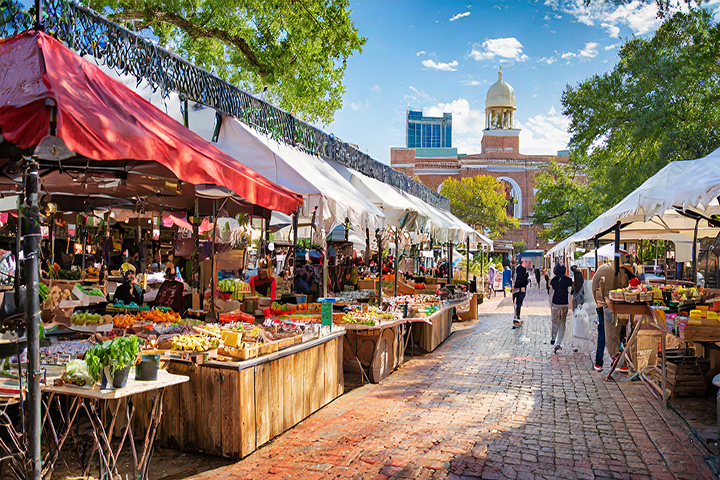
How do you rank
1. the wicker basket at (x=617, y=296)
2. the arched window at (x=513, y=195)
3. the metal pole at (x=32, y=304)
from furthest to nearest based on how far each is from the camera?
the arched window at (x=513, y=195), the wicker basket at (x=617, y=296), the metal pole at (x=32, y=304)

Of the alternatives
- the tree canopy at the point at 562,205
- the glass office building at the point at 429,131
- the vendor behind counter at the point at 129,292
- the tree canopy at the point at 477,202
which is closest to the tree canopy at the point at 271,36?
the vendor behind counter at the point at 129,292

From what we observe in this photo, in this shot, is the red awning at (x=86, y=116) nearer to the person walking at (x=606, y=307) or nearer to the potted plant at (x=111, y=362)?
the potted plant at (x=111, y=362)

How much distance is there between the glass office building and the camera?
143875 millimetres

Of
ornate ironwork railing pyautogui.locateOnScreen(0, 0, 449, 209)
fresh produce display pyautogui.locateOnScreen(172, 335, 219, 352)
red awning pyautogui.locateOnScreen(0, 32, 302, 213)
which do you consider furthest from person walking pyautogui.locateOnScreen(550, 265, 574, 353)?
red awning pyautogui.locateOnScreen(0, 32, 302, 213)

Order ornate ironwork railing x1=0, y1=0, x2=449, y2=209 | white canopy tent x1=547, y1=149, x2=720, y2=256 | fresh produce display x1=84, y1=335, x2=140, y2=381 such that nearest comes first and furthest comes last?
fresh produce display x1=84, y1=335, x2=140, y2=381
ornate ironwork railing x1=0, y1=0, x2=449, y2=209
white canopy tent x1=547, y1=149, x2=720, y2=256

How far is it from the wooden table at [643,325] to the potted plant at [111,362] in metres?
6.19

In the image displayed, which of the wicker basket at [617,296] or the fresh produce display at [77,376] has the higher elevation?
the wicker basket at [617,296]

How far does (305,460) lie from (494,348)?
760 cm

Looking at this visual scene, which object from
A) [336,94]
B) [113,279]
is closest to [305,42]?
[336,94]

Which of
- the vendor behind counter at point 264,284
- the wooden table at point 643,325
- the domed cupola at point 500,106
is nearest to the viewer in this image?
the wooden table at point 643,325

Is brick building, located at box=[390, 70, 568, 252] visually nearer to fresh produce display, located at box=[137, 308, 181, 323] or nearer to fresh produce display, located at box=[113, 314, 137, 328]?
fresh produce display, located at box=[137, 308, 181, 323]

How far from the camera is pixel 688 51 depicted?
1463 cm

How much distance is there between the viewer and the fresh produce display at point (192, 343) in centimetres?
511

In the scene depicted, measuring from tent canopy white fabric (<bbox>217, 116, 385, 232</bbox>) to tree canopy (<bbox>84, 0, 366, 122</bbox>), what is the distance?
6.92 metres
